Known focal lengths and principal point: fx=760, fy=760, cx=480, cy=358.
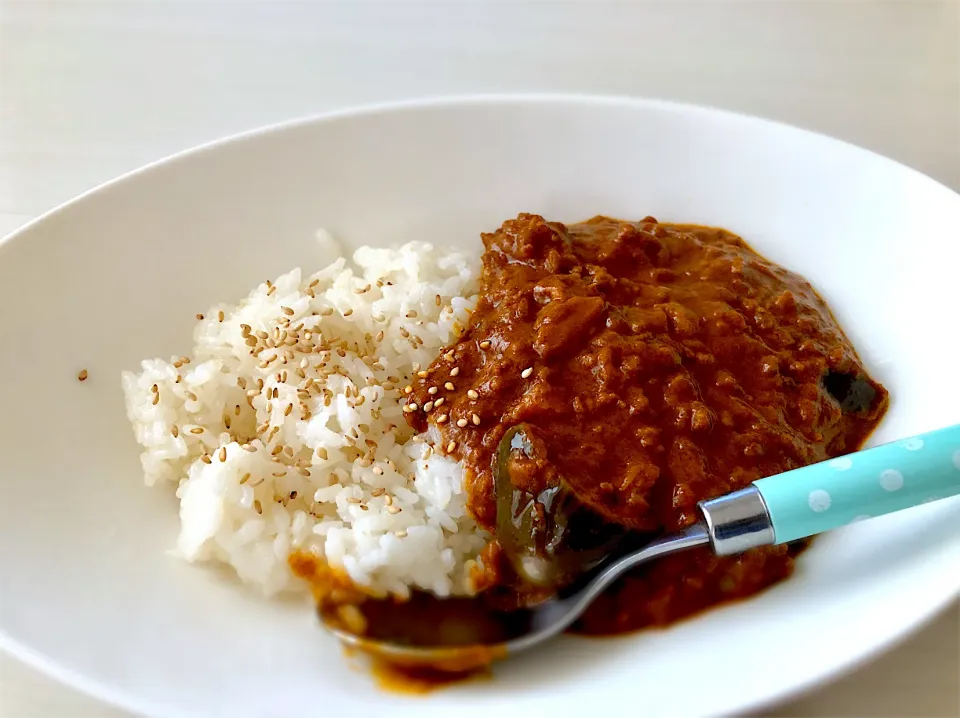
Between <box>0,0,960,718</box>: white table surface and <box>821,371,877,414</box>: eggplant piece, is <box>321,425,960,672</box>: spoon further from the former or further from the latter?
<box>0,0,960,718</box>: white table surface

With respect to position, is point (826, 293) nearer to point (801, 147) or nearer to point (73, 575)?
point (801, 147)

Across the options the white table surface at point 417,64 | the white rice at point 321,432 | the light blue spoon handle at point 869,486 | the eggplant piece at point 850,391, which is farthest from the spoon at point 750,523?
the white table surface at point 417,64

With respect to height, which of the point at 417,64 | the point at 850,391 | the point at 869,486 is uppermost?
the point at 417,64

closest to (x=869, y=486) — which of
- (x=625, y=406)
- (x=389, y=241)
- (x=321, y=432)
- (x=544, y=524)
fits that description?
(x=625, y=406)

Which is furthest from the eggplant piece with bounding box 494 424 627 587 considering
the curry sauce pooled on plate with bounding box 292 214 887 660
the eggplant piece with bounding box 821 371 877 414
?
the eggplant piece with bounding box 821 371 877 414

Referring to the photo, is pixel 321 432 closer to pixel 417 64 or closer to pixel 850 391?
pixel 850 391

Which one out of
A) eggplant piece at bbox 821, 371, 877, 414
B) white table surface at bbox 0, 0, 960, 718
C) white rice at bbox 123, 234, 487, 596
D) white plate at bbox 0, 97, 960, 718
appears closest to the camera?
white plate at bbox 0, 97, 960, 718

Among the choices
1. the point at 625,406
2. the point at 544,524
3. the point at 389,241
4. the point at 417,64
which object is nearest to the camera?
the point at 544,524
